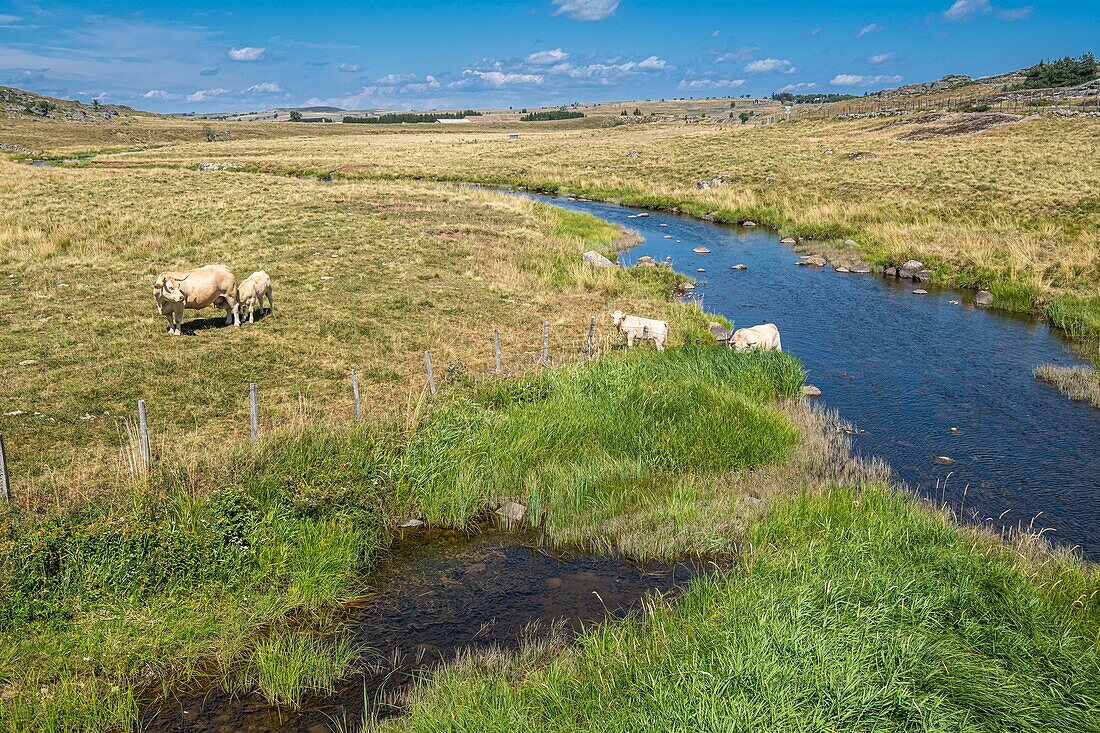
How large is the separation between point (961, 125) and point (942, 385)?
68.2m

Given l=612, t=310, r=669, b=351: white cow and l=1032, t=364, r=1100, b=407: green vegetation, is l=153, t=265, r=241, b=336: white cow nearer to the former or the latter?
l=612, t=310, r=669, b=351: white cow

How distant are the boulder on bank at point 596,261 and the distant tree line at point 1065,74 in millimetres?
96275

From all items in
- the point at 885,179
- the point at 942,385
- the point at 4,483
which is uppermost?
the point at 885,179

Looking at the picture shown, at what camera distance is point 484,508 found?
10898 millimetres

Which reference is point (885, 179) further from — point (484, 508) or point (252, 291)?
point (484, 508)

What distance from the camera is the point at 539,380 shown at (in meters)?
13.9

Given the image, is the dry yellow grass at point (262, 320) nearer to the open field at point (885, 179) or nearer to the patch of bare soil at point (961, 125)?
the open field at point (885, 179)

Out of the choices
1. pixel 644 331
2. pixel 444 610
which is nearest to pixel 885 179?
pixel 644 331

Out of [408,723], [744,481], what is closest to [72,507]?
[408,723]

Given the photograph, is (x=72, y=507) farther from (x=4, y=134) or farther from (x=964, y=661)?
(x=4, y=134)

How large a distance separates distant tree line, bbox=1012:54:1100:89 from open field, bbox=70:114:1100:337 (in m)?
30.4

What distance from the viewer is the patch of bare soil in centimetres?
6806

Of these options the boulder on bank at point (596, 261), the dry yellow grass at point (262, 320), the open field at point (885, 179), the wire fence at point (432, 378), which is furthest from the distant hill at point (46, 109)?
the wire fence at point (432, 378)

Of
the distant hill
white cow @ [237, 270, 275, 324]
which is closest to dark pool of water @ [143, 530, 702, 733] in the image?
white cow @ [237, 270, 275, 324]
